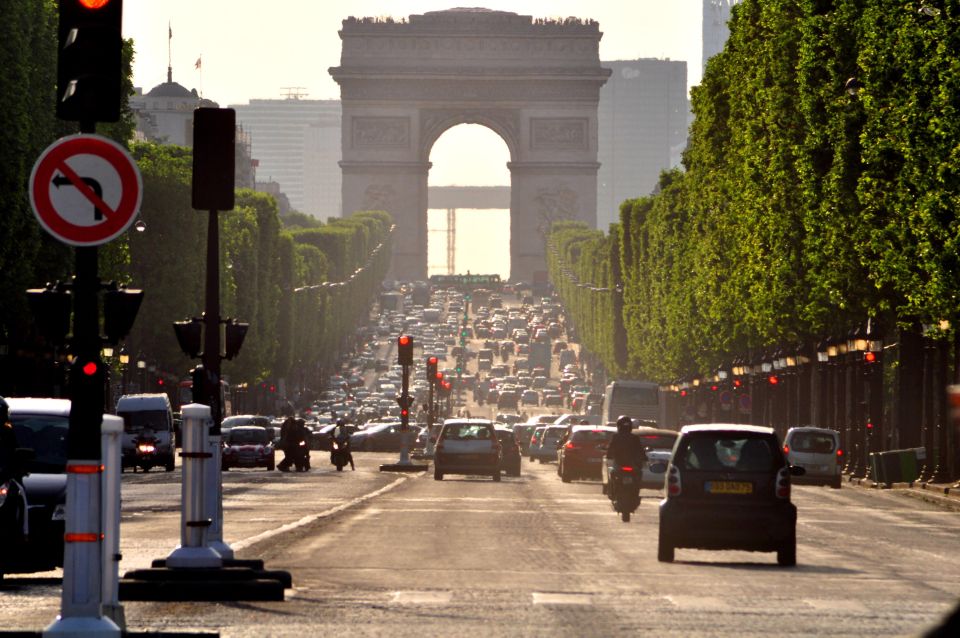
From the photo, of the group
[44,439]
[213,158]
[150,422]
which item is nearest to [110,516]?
[213,158]

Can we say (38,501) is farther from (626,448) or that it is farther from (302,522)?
(626,448)

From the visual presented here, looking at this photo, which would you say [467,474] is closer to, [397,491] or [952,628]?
[397,491]

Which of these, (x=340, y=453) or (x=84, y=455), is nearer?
(x=84, y=455)

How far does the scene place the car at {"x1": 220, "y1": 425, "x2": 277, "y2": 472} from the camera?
67.6 metres

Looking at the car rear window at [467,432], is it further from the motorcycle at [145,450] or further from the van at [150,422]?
the van at [150,422]

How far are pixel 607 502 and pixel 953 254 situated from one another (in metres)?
8.66

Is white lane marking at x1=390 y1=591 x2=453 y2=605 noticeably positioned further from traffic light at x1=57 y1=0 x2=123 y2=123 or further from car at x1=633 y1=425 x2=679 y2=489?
car at x1=633 y1=425 x2=679 y2=489

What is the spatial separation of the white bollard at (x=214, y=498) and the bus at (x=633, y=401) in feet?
218

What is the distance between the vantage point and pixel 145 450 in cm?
6375

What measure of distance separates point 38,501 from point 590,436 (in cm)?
3634

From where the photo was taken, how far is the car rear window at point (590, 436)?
56.4 meters

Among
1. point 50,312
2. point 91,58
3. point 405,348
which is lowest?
point 50,312

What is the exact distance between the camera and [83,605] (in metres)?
14.3

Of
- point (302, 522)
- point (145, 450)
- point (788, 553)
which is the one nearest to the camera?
point (788, 553)
